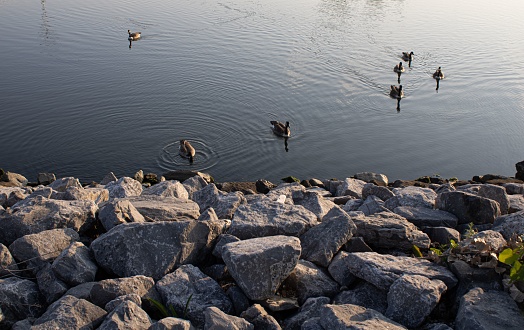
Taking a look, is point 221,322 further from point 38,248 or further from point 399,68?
point 399,68

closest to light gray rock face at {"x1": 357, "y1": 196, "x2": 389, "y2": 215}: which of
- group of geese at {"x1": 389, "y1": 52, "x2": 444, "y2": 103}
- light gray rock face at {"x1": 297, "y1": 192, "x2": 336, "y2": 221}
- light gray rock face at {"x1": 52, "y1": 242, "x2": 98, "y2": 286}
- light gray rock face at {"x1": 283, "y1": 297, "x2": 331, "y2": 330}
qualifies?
light gray rock face at {"x1": 297, "y1": 192, "x2": 336, "y2": 221}

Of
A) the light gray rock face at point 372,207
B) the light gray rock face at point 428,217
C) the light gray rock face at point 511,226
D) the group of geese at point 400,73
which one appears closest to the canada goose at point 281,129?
the group of geese at point 400,73

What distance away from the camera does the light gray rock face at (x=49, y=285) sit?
6.09 meters

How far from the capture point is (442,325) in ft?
17.9

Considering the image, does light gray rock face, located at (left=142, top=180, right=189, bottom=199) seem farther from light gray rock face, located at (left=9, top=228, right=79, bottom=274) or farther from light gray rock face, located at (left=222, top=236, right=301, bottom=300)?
light gray rock face, located at (left=222, top=236, right=301, bottom=300)

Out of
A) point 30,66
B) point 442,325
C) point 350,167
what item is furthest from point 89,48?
point 442,325

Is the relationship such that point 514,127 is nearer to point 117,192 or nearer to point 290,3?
point 117,192

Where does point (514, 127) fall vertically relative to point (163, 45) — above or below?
below

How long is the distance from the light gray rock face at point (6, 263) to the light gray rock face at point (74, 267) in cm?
65

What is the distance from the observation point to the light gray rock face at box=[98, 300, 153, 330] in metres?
5.22

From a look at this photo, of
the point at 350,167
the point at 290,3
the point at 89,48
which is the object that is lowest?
the point at 350,167

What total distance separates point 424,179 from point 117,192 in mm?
10350

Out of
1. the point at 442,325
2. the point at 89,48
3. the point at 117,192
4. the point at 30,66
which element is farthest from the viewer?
the point at 89,48

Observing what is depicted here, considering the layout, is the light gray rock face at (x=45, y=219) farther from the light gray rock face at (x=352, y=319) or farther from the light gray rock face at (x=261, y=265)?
the light gray rock face at (x=352, y=319)
